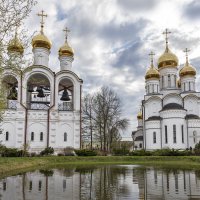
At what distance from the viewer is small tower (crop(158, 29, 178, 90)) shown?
49.0 metres

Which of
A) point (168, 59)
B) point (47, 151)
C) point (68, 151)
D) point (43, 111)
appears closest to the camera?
point (47, 151)

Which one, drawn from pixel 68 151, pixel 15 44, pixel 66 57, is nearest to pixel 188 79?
pixel 66 57

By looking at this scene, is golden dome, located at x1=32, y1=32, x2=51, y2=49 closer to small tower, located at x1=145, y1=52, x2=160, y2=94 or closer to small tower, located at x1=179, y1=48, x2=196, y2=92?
small tower, located at x1=145, y1=52, x2=160, y2=94

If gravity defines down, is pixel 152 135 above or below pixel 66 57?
below

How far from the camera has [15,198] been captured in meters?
8.60

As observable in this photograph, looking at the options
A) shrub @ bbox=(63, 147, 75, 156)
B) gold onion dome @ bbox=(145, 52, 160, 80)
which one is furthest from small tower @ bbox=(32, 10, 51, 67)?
gold onion dome @ bbox=(145, 52, 160, 80)

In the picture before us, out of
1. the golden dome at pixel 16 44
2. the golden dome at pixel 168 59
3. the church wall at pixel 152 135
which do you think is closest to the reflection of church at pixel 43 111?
the church wall at pixel 152 135

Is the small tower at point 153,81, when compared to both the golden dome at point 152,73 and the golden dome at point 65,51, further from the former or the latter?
the golden dome at point 65,51

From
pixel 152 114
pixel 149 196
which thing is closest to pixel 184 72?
pixel 152 114

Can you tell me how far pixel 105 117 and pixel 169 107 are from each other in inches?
363

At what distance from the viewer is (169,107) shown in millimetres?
43812

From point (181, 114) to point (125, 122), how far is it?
8.93 meters

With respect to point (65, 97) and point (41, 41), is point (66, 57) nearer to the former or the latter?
point (41, 41)

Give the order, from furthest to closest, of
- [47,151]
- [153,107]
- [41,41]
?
[153,107] → [41,41] → [47,151]
